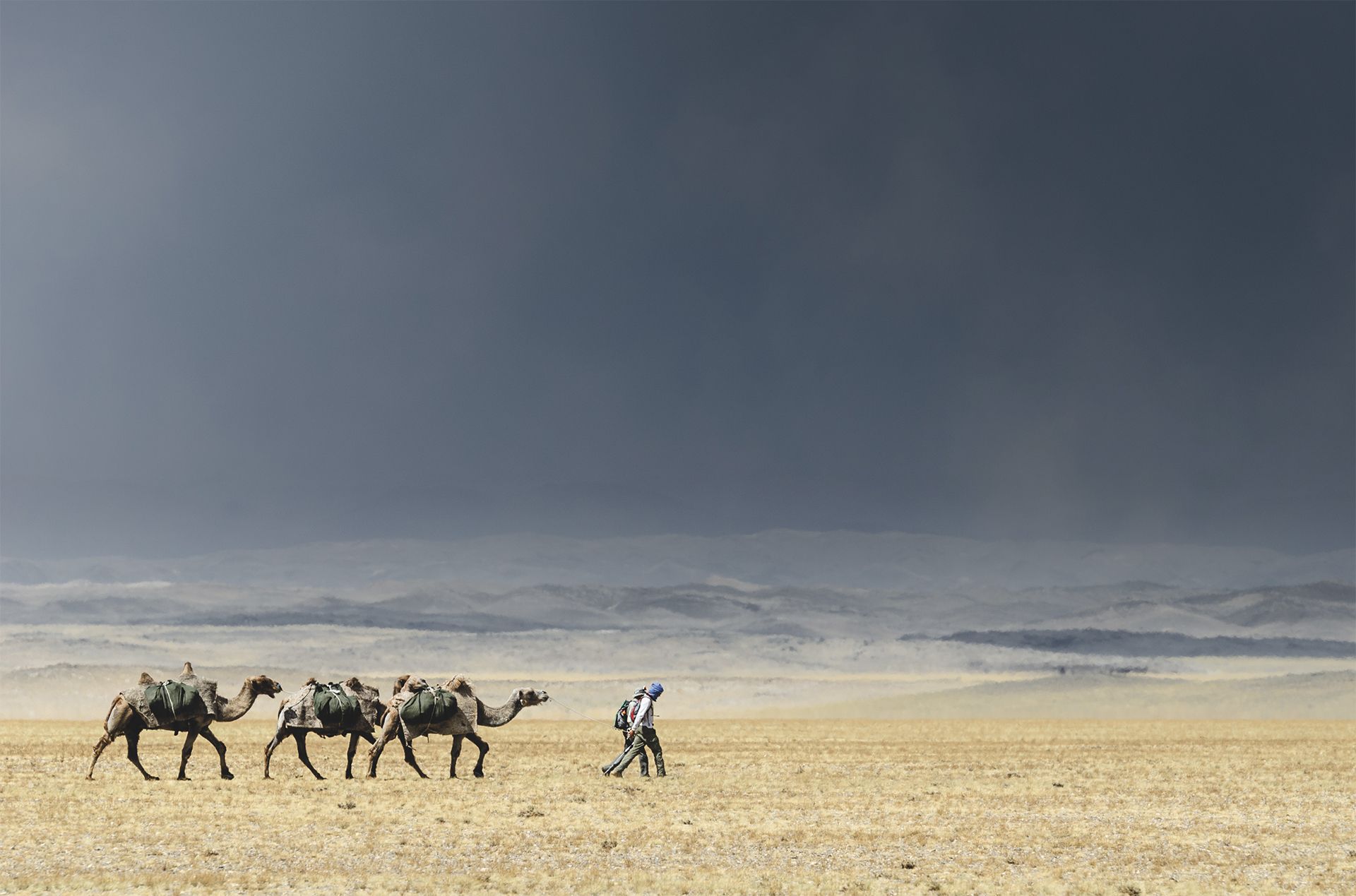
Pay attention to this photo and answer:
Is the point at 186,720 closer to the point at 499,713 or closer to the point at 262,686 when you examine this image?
the point at 262,686

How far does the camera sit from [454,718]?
1156 inches

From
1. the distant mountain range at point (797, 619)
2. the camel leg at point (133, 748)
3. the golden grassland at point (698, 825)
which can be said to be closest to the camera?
→ the golden grassland at point (698, 825)

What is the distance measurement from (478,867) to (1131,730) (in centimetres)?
4610

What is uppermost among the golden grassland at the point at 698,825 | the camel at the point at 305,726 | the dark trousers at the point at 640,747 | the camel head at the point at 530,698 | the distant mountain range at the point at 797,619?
the distant mountain range at the point at 797,619

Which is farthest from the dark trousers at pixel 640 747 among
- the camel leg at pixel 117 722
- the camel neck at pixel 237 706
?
the camel leg at pixel 117 722

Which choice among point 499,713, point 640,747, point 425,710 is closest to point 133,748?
point 425,710

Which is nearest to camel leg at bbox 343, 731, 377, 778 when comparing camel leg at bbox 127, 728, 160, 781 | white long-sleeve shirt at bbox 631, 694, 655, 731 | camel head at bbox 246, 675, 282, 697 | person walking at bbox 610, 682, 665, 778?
camel head at bbox 246, 675, 282, 697

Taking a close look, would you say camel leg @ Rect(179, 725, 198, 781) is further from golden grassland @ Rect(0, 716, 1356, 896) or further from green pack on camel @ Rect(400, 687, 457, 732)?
green pack on camel @ Rect(400, 687, 457, 732)

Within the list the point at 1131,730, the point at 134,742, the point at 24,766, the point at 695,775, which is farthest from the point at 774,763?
the point at 1131,730

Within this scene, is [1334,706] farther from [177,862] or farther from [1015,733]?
[177,862]

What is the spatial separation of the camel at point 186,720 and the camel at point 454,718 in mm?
2275

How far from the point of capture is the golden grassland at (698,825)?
18406 millimetres

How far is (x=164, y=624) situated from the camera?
529 ft

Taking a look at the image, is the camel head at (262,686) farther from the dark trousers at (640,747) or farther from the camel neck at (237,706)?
the dark trousers at (640,747)
